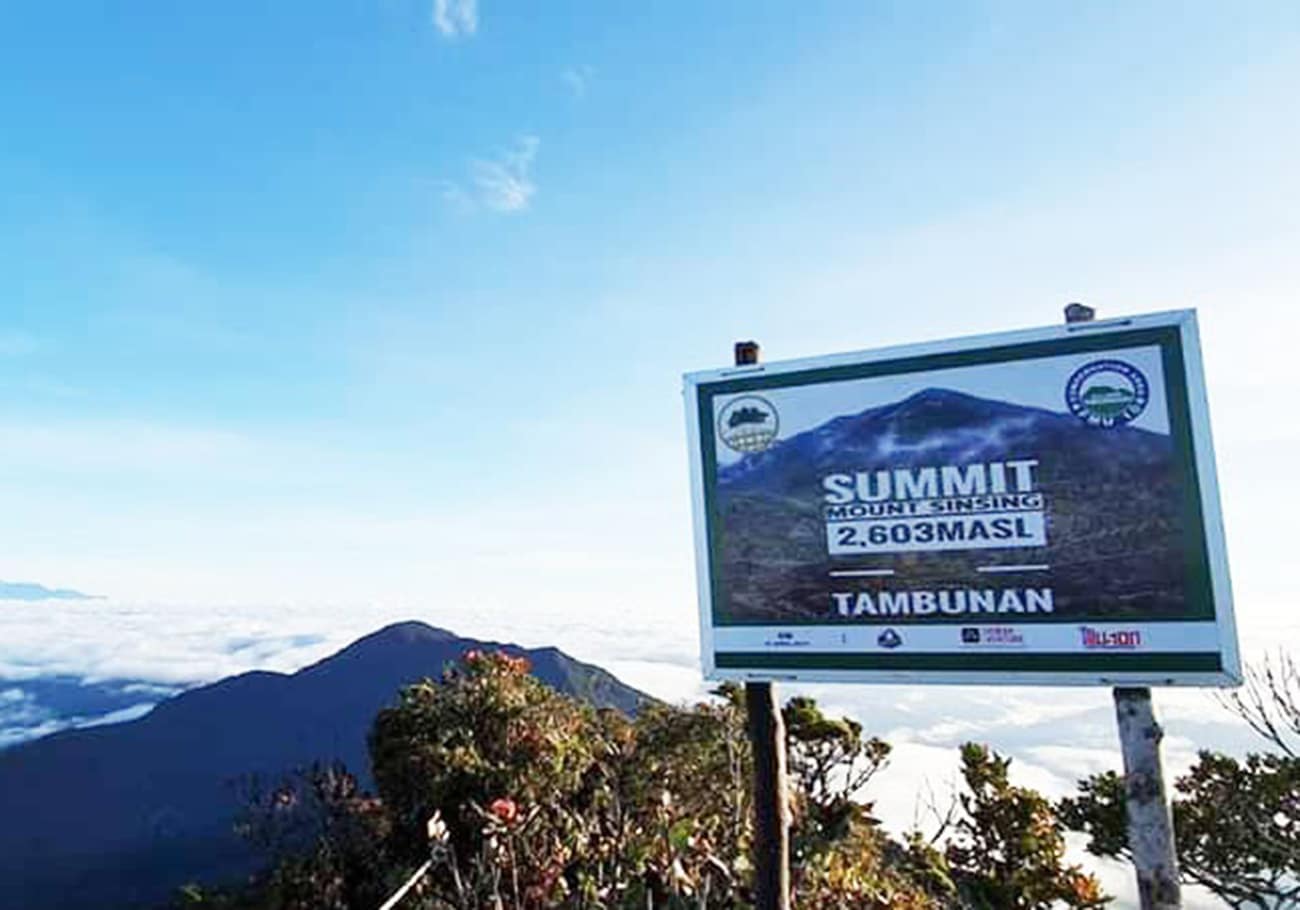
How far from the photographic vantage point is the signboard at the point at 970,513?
342 centimetres

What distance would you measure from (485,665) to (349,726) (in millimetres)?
82991

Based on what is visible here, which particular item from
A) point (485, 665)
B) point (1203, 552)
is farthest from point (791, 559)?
point (485, 665)

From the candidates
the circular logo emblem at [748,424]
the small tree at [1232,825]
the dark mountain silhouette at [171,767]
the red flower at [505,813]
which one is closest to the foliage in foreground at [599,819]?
the red flower at [505,813]

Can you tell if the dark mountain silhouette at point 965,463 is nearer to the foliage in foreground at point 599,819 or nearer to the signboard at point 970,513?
the signboard at point 970,513

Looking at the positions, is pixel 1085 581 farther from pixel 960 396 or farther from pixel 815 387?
pixel 815 387

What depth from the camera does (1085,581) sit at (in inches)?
139

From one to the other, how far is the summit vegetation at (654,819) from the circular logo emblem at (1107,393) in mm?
2843

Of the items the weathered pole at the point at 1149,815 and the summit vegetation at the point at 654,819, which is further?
the summit vegetation at the point at 654,819

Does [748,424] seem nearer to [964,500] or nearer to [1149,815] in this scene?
[964,500]

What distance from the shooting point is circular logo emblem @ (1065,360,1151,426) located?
3514 mm

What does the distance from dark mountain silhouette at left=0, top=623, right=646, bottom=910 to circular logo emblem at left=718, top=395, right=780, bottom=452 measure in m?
52.8

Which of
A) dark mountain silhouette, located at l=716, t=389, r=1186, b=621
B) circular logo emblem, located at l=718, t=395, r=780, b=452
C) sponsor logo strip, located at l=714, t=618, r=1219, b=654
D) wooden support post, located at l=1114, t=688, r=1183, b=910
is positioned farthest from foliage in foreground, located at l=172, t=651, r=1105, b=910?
wooden support post, located at l=1114, t=688, r=1183, b=910

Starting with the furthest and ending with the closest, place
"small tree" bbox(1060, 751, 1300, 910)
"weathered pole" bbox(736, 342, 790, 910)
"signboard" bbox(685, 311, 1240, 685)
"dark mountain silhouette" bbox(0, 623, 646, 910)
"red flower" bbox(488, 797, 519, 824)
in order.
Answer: "dark mountain silhouette" bbox(0, 623, 646, 910)
"small tree" bbox(1060, 751, 1300, 910)
"red flower" bbox(488, 797, 519, 824)
"weathered pole" bbox(736, 342, 790, 910)
"signboard" bbox(685, 311, 1240, 685)

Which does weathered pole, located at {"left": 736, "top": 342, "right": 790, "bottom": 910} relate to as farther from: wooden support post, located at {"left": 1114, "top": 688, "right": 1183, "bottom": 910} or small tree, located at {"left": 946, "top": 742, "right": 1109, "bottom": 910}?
small tree, located at {"left": 946, "top": 742, "right": 1109, "bottom": 910}
